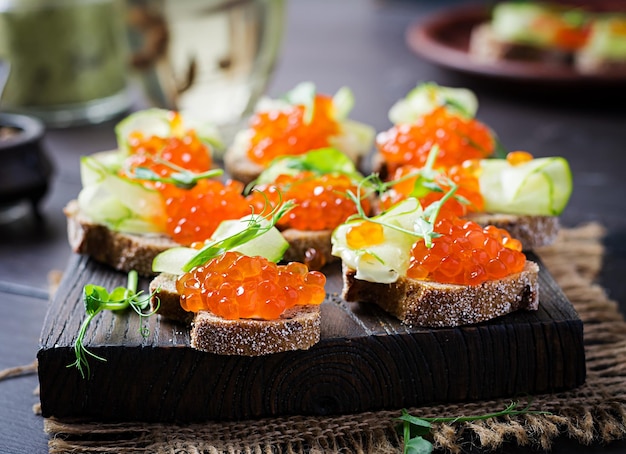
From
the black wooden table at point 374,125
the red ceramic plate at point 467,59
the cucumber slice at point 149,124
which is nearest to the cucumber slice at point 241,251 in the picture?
the black wooden table at point 374,125

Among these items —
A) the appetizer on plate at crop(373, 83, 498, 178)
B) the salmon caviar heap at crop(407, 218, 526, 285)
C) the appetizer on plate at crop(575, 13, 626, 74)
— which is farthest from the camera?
the appetizer on plate at crop(575, 13, 626, 74)

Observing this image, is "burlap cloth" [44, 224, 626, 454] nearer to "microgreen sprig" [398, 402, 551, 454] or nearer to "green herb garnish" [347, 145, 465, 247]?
"microgreen sprig" [398, 402, 551, 454]

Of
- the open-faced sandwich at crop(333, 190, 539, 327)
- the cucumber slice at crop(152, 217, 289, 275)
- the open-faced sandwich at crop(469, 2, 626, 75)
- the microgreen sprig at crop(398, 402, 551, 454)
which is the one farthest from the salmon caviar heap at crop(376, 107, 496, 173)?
the open-faced sandwich at crop(469, 2, 626, 75)

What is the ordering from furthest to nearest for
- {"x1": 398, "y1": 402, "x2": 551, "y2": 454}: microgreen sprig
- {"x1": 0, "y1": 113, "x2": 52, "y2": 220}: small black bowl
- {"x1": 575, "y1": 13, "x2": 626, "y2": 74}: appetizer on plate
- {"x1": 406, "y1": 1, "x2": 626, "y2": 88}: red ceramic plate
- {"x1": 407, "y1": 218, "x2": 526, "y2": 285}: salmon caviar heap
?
{"x1": 575, "y1": 13, "x2": 626, "y2": 74}: appetizer on plate, {"x1": 406, "y1": 1, "x2": 626, "y2": 88}: red ceramic plate, {"x1": 0, "y1": 113, "x2": 52, "y2": 220}: small black bowl, {"x1": 407, "y1": 218, "x2": 526, "y2": 285}: salmon caviar heap, {"x1": 398, "y1": 402, "x2": 551, "y2": 454}: microgreen sprig

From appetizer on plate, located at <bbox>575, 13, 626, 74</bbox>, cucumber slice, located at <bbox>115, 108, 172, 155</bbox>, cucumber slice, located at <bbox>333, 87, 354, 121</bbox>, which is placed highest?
cucumber slice, located at <bbox>333, 87, 354, 121</bbox>

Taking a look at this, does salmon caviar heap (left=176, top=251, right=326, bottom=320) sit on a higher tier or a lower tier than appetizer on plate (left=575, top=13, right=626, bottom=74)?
higher

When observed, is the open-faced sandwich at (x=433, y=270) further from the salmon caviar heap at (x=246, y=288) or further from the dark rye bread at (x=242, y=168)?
the dark rye bread at (x=242, y=168)

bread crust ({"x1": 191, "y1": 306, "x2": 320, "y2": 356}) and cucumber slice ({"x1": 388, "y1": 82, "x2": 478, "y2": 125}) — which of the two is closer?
bread crust ({"x1": 191, "y1": 306, "x2": 320, "y2": 356})
